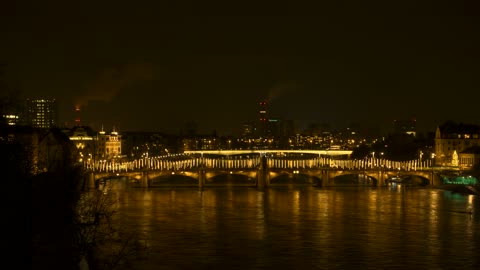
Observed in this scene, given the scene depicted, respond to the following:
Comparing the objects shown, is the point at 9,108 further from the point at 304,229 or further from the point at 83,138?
the point at 83,138

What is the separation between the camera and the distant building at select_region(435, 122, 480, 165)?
6934cm

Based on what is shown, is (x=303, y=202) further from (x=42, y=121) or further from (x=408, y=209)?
(x=42, y=121)

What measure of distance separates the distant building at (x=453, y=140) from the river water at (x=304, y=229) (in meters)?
21.1

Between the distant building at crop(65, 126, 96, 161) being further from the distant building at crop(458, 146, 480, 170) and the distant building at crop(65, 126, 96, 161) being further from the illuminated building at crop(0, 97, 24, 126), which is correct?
the illuminated building at crop(0, 97, 24, 126)

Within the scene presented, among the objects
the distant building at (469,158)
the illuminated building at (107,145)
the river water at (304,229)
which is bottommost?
the river water at (304,229)

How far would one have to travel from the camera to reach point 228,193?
1938 inches

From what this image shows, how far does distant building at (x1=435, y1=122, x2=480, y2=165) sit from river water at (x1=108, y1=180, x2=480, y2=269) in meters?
21.1

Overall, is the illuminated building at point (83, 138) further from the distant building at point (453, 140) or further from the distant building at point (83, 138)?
the distant building at point (453, 140)

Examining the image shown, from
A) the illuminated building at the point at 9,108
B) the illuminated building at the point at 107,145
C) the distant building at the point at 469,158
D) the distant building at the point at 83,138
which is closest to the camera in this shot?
the illuminated building at the point at 9,108

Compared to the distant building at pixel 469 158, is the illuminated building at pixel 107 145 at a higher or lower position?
higher

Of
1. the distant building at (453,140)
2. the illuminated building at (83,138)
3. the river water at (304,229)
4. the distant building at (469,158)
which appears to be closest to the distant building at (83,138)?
the illuminated building at (83,138)

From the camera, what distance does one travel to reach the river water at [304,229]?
23.0 m

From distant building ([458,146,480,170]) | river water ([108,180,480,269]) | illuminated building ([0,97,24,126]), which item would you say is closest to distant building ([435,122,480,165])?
distant building ([458,146,480,170])

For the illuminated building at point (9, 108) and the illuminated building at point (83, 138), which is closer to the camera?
the illuminated building at point (9, 108)
